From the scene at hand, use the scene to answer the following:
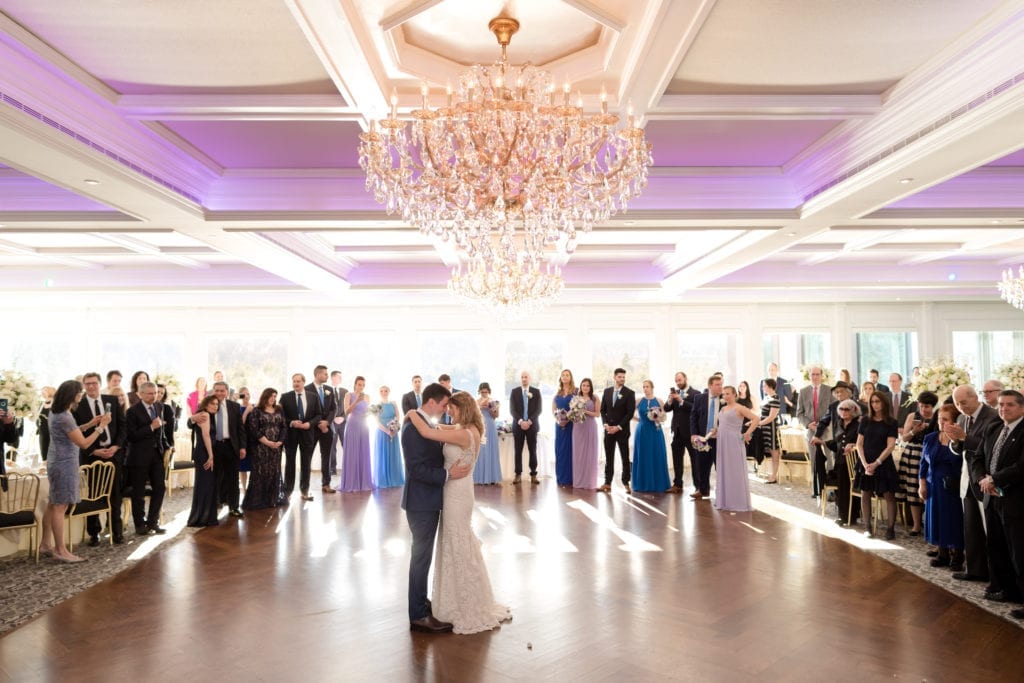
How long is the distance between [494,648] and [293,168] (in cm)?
526

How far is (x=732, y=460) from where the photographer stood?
29.7ft

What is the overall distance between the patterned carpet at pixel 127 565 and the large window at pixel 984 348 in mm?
9986

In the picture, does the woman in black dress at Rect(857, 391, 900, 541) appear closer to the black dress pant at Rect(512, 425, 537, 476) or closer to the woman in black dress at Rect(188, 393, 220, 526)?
the black dress pant at Rect(512, 425, 537, 476)

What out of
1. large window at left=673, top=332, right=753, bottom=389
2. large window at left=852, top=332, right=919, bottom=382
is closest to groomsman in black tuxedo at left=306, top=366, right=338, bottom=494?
large window at left=673, top=332, right=753, bottom=389

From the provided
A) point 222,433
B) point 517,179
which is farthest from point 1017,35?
point 222,433

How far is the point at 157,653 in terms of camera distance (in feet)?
14.5

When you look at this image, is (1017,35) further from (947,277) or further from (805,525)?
(947,277)

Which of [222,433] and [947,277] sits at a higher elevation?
[947,277]

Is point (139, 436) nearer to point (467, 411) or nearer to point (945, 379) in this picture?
point (467, 411)

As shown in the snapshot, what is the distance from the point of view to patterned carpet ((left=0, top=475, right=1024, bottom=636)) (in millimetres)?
5332

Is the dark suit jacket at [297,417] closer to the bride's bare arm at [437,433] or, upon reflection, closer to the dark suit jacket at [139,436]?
the dark suit jacket at [139,436]

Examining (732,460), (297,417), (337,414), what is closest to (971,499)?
(732,460)

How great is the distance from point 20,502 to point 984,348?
62.0 ft

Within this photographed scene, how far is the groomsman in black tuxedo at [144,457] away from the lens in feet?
24.8
